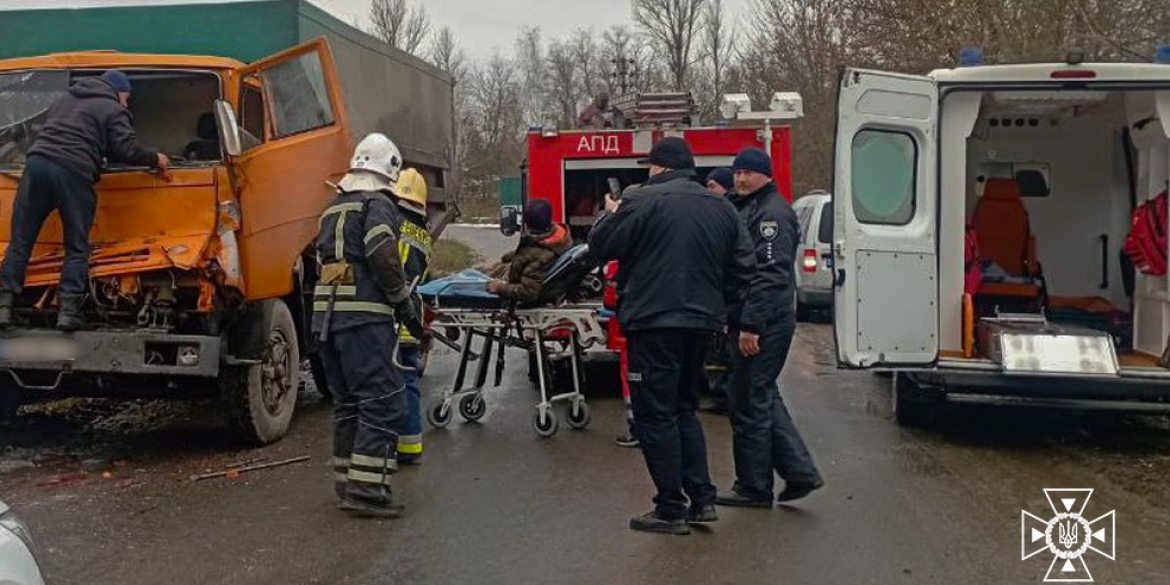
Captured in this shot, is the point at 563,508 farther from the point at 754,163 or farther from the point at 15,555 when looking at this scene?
the point at 15,555

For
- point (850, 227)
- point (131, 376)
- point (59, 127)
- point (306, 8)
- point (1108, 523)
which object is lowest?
point (1108, 523)

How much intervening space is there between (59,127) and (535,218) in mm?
3162

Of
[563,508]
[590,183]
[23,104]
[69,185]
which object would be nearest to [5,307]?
[69,185]

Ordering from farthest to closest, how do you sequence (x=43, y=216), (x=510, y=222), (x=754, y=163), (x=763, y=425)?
(x=510, y=222) < (x=43, y=216) < (x=754, y=163) < (x=763, y=425)

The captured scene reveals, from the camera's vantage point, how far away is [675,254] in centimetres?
550

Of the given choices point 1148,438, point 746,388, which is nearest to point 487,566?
point 746,388

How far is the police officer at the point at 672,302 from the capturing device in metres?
5.49

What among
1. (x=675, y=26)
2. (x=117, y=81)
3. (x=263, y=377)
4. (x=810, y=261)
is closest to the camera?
(x=117, y=81)

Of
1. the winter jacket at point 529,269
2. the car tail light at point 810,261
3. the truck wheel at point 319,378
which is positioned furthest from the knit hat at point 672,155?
the car tail light at point 810,261

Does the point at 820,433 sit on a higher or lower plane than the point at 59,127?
lower

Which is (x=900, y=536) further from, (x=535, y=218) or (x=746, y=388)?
(x=535, y=218)

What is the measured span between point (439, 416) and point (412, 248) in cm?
203

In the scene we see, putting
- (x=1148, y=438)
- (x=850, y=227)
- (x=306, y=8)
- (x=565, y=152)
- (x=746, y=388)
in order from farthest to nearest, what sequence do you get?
(x=565, y=152), (x=306, y=8), (x=1148, y=438), (x=850, y=227), (x=746, y=388)

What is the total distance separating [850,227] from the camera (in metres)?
7.31
